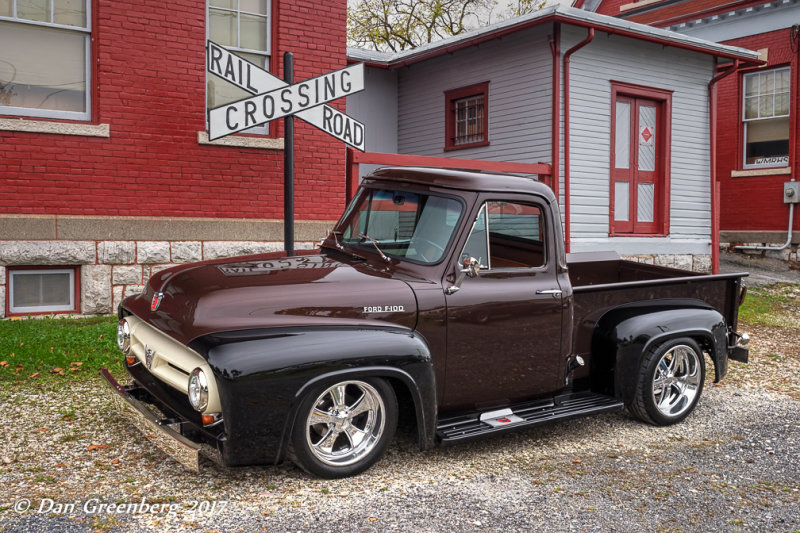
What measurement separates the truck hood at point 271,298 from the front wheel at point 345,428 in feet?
1.26

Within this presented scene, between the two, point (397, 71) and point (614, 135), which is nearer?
point (614, 135)


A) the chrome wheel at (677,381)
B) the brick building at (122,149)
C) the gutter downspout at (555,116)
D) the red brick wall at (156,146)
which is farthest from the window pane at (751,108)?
the chrome wheel at (677,381)

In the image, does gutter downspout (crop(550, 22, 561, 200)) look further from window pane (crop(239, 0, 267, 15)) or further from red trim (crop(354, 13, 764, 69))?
window pane (crop(239, 0, 267, 15))

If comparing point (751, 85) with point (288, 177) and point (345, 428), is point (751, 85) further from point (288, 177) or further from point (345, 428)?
point (345, 428)

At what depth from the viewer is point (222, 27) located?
9633 millimetres

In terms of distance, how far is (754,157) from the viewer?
56.9 feet

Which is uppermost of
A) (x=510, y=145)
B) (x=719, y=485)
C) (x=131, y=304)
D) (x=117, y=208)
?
(x=510, y=145)

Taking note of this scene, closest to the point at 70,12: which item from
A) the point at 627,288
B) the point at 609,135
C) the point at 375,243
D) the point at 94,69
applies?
the point at 94,69

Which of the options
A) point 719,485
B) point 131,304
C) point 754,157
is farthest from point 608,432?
point 754,157

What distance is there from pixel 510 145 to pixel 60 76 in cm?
815

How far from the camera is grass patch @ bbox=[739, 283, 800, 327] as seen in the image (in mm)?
10720

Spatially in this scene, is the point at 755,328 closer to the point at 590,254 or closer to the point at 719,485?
the point at 590,254

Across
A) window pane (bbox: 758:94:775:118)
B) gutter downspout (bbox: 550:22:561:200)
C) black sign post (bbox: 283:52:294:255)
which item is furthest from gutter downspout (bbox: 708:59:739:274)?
black sign post (bbox: 283:52:294:255)

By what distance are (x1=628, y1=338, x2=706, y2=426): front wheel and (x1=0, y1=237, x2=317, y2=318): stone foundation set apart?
18.5ft
